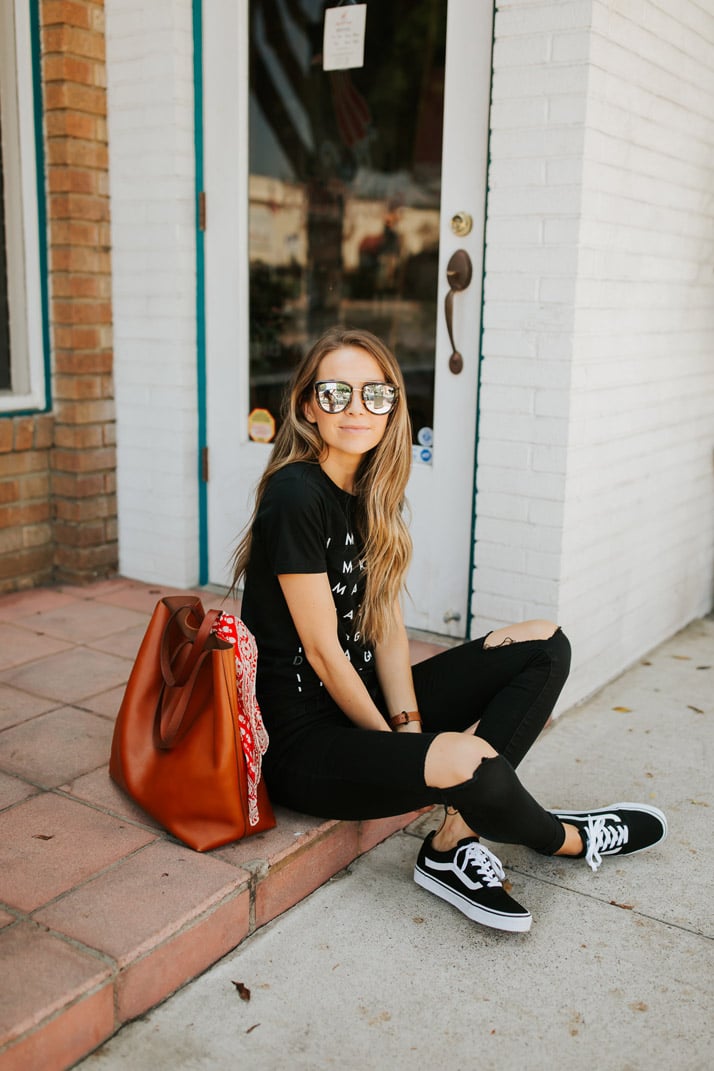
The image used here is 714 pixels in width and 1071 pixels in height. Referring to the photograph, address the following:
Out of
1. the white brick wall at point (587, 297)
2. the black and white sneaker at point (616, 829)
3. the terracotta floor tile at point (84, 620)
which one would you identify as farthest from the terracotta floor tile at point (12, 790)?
the white brick wall at point (587, 297)

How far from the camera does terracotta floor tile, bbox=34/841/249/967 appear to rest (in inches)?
83.6

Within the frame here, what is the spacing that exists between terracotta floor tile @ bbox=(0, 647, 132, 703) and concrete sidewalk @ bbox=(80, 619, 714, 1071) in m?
1.15

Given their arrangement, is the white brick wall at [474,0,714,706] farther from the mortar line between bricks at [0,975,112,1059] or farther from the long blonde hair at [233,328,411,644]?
the mortar line between bricks at [0,975,112,1059]

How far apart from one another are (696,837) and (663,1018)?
81 cm

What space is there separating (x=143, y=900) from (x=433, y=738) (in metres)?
0.71

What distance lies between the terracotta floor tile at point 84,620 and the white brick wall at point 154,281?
394 mm

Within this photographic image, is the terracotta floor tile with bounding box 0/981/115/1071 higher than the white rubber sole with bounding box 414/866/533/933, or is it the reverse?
the terracotta floor tile with bounding box 0/981/115/1071

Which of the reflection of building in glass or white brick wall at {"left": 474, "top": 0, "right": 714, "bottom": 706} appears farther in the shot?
the reflection of building in glass

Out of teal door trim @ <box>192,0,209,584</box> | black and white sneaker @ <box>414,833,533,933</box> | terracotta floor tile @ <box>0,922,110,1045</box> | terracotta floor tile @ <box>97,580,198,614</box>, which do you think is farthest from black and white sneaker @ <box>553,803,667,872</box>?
teal door trim @ <box>192,0,209,584</box>

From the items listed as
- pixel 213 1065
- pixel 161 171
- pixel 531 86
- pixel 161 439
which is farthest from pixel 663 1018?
pixel 161 171

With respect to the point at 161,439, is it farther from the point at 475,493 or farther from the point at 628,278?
the point at 628,278

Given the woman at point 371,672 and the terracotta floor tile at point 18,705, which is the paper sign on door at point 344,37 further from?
the terracotta floor tile at point 18,705

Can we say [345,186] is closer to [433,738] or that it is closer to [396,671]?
[396,671]

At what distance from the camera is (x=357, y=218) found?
3969 millimetres
